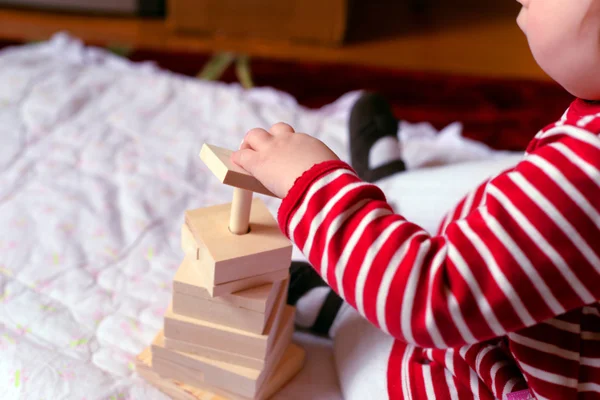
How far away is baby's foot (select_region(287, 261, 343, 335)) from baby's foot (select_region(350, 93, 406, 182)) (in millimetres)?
284

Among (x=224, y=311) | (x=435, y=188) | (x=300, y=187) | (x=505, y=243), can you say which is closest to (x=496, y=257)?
(x=505, y=243)

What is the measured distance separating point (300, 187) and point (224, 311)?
0.16 m

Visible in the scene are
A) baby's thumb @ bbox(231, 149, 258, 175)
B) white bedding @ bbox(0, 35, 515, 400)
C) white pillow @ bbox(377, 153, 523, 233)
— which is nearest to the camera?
baby's thumb @ bbox(231, 149, 258, 175)

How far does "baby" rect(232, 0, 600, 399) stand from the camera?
0.45 metres

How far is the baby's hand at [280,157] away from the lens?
0.53 m

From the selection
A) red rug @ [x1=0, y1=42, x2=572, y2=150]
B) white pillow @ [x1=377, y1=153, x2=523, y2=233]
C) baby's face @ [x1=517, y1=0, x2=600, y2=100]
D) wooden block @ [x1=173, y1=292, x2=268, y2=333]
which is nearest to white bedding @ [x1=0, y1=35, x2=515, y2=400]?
white pillow @ [x1=377, y1=153, x2=523, y2=233]

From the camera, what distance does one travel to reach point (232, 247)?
0.57 metres

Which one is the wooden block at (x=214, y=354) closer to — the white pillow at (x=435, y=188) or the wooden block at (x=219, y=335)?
the wooden block at (x=219, y=335)

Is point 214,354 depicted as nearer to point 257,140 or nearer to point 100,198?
point 257,140

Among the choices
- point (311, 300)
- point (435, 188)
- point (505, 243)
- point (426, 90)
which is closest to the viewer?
point (505, 243)

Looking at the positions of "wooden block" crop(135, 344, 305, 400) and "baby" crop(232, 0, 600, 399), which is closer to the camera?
"baby" crop(232, 0, 600, 399)

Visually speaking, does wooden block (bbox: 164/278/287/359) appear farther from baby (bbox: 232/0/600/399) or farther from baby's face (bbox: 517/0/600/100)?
baby's face (bbox: 517/0/600/100)

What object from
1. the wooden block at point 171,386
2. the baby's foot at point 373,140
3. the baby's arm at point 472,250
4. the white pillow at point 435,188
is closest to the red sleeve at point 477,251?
the baby's arm at point 472,250

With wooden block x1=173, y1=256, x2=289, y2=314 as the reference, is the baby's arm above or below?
above
